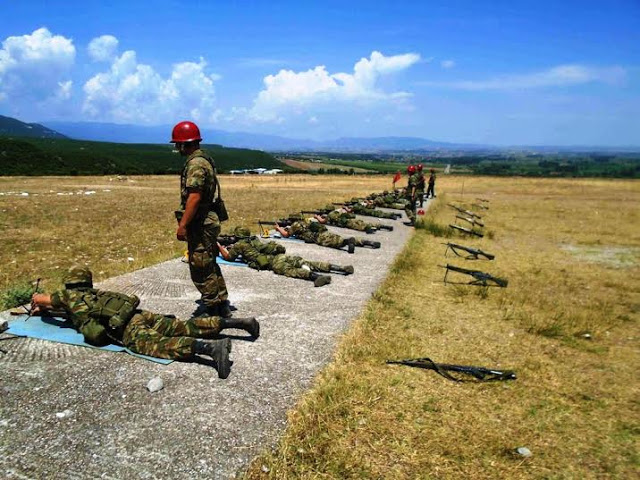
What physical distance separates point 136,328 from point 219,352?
115cm

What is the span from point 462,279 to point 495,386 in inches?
216

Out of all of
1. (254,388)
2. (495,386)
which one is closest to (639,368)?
(495,386)

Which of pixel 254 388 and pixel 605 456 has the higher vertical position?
pixel 254 388

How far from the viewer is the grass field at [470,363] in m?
3.81

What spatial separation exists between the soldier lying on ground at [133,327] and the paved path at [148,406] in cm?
19

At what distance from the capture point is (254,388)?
182 inches

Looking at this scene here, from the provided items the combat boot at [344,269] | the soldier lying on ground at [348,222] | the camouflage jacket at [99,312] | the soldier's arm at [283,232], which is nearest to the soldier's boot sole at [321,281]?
the combat boot at [344,269]

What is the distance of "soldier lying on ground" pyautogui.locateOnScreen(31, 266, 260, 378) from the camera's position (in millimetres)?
4914

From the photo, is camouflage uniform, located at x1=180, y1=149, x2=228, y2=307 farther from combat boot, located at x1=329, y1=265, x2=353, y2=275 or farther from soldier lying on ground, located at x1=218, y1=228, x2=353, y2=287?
combat boot, located at x1=329, y1=265, x2=353, y2=275

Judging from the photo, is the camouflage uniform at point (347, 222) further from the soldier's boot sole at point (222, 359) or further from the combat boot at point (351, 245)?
the soldier's boot sole at point (222, 359)

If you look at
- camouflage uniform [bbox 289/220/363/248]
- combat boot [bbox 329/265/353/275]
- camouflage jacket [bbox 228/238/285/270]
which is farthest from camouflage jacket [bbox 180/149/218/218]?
camouflage uniform [bbox 289/220/363/248]

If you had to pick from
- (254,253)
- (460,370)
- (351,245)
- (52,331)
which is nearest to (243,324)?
(52,331)

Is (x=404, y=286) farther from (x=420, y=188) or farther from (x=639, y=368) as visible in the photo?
(x=420, y=188)

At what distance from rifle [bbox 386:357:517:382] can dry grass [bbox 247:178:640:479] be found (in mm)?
117
